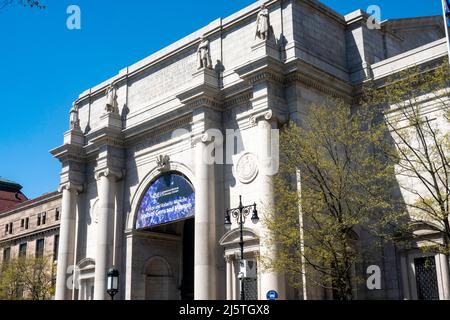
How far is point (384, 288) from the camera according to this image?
2655cm

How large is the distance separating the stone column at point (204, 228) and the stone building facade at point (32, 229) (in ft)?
94.3

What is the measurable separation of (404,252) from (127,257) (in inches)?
636

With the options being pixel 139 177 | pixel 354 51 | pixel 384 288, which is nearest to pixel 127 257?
pixel 139 177

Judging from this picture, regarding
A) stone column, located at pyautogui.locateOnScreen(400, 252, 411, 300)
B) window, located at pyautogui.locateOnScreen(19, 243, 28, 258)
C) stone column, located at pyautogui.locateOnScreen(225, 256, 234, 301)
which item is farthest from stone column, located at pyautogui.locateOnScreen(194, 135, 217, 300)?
window, located at pyautogui.locateOnScreen(19, 243, 28, 258)

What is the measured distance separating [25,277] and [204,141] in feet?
93.5

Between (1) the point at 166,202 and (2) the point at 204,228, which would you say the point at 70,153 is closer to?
(1) the point at 166,202

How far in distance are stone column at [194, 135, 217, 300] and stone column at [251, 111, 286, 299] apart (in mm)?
2958

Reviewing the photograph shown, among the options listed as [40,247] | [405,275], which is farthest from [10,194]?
[405,275]

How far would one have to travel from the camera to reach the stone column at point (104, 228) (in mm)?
33719

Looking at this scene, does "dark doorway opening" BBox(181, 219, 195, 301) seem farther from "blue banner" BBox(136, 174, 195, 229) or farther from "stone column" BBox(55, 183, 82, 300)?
"stone column" BBox(55, 183, 82, 300)

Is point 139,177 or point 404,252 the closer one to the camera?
point 404,252

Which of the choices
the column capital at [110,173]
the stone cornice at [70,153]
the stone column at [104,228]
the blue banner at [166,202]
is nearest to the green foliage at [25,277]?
the stone cornice at [70,153]

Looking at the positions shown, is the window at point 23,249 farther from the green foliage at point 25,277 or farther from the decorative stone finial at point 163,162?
the decorative stone finial at point 163,162
